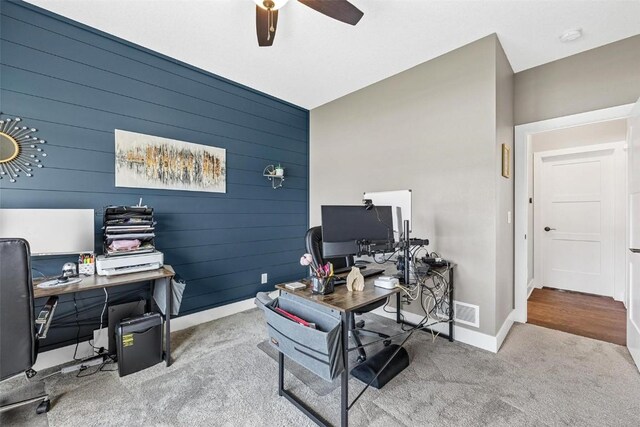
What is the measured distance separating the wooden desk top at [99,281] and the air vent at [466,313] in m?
2.60

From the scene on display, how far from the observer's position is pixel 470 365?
7.11ft

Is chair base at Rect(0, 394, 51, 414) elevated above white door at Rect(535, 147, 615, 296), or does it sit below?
below

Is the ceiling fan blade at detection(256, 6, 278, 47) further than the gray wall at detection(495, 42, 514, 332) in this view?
No

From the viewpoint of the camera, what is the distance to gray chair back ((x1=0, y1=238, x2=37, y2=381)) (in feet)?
4.33

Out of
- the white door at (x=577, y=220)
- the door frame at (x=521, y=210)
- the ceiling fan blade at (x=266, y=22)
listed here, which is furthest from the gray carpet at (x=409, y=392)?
the ceiling fan blade at (x=266, y=22)

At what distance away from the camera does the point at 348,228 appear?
199cm

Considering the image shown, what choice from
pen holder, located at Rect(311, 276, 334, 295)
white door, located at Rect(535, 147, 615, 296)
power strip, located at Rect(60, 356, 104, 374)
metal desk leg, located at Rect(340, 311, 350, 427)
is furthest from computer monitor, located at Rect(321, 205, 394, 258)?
white door, located at Rect(535, 147, 615, 296)

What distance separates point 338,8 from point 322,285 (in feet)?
Result: 5.74

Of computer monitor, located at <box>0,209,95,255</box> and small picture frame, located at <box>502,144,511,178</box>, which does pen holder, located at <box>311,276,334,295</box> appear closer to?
computer monitor, located at <box>0,209,95,255</box>

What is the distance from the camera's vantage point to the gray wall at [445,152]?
2.44 metres

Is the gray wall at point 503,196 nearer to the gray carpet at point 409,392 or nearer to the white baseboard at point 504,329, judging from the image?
the white baseboard at point 504,329

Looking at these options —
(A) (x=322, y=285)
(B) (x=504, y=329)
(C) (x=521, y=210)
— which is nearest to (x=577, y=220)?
(C) (x=521, y=210)

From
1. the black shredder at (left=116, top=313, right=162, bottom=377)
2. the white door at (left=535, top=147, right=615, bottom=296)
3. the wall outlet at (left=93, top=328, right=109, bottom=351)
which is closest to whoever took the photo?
the black shredder at (left=116, top=313, right=162, bottom=377)

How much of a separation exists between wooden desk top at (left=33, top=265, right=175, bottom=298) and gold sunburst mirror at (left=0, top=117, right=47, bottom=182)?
0.84 metres
